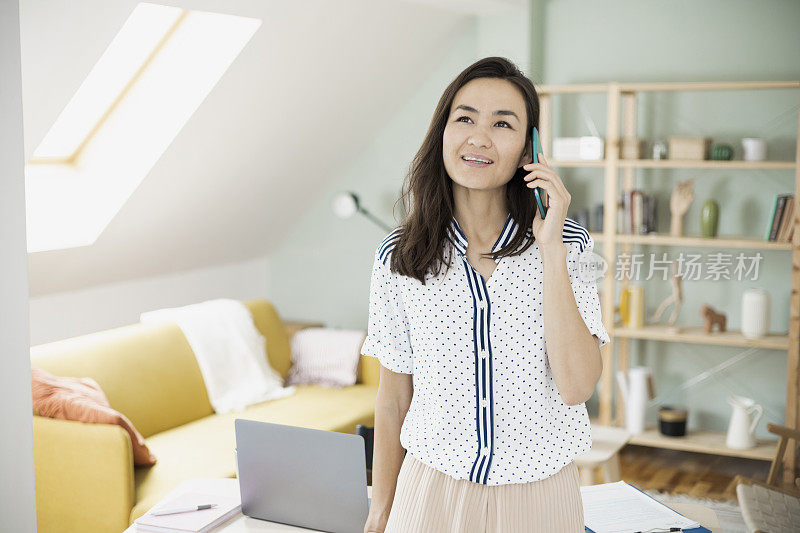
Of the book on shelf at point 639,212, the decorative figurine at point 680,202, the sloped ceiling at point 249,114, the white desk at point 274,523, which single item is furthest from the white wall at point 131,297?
the decorative figurine at point 680,202

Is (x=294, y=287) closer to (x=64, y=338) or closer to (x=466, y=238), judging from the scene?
(x=64, y=338)

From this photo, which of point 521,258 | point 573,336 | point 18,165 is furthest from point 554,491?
point 18,165

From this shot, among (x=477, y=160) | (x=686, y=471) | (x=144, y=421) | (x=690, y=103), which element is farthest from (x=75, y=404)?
(x=690, y=103)

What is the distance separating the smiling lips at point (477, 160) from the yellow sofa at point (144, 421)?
6.68 feet

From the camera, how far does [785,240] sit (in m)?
4.09

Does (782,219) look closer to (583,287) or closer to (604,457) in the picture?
(604,457)

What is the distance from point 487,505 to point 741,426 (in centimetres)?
332

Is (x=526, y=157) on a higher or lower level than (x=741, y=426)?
higher

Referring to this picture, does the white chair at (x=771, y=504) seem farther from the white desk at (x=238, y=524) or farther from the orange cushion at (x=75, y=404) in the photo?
the orange cushion at (x=75, y=404)

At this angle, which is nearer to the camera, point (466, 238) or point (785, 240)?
point (466, 238)

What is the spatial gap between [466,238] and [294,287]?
13.6 ft

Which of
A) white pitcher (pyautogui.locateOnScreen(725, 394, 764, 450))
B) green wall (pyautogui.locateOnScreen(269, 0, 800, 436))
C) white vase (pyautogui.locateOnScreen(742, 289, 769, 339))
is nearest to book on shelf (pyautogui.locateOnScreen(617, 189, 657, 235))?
green wall (pyautogui.locateOnScreen(269, 0, 800, 436))

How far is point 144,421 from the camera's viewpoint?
3.68 metres

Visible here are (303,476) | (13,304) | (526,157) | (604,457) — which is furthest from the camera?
(604,457)
